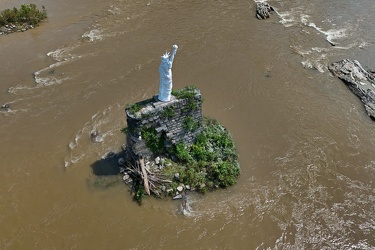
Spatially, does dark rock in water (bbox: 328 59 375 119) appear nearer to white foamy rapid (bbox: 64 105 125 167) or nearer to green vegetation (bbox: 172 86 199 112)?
green vegetation (bbox: 172 86 199 112)

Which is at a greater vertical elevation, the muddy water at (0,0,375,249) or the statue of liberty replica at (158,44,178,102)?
the statue of liberty replica at (158,44,178,102)

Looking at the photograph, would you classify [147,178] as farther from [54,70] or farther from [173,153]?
[54,70]

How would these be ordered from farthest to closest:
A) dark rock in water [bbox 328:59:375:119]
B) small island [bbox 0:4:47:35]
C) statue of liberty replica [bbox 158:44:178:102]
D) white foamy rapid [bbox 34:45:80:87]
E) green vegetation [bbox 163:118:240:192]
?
small island [bbox 0:4:47:35] < white foamy rapid [bbox 34:45:80:87] < dark rock in water [bbox 328:59:375:119] < green vegetation [bbox 163:118:240:192] < statue of liberty replica [bbox 158:44:178:102]

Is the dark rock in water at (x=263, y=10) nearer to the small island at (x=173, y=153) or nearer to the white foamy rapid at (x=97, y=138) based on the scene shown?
the white foamy rapid at (x=97, y=138)

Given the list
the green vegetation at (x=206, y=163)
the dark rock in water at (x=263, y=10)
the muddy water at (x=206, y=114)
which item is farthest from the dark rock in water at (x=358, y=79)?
the green vegetation at (x=206, y=163)

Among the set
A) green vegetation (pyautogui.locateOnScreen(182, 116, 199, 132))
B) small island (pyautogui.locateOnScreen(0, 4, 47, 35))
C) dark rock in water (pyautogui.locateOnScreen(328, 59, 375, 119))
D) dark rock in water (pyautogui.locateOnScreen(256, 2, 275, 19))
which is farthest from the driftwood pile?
dark rock in water (pyautogui.locateOnScreen(256, 2, 275, 19))

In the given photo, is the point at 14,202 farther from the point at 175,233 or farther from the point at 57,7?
the point at 57,7

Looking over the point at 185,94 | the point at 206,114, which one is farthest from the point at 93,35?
the point at 185,94
